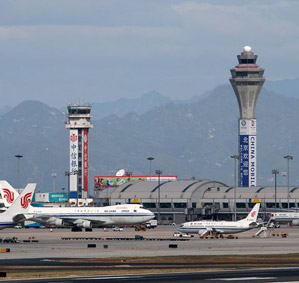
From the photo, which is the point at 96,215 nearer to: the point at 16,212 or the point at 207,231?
the point at 207,231

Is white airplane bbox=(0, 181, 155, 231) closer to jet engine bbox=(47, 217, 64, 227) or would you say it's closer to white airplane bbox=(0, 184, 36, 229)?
jet engine bbox=(47, 217, 64, 227)

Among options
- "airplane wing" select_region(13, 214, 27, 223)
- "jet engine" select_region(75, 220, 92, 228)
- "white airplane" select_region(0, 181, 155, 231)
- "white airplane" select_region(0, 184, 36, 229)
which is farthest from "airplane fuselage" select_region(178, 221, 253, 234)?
"airplane wing" select_region(13, 214, 27, 223)

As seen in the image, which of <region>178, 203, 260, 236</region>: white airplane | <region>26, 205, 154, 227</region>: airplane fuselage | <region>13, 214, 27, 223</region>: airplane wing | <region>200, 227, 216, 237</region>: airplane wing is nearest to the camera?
<region>13, 214, 27, 223</region>: airplane wing

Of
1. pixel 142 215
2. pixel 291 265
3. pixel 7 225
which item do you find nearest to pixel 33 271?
pixel 291 265

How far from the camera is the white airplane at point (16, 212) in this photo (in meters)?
133

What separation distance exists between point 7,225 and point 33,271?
177 ft

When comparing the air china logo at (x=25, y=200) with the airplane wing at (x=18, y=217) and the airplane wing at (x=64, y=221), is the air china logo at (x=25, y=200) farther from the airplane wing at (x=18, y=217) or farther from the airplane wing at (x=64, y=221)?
the airplane wing at (x=64, y=221)

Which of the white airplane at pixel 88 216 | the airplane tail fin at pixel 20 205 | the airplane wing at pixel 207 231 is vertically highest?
the airplane tail fin at pixel 20 205

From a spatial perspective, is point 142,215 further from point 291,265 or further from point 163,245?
point 291,265

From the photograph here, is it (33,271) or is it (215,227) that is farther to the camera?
(215,227)

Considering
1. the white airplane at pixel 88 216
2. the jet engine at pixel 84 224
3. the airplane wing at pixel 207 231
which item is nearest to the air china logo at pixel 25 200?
the airplane wing at pixel 207 231

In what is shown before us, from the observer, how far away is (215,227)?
158m

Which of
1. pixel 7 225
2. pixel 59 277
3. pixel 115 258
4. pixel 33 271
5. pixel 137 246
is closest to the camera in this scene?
pixel 59 277

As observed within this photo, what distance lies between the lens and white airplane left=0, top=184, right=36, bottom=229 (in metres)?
133
